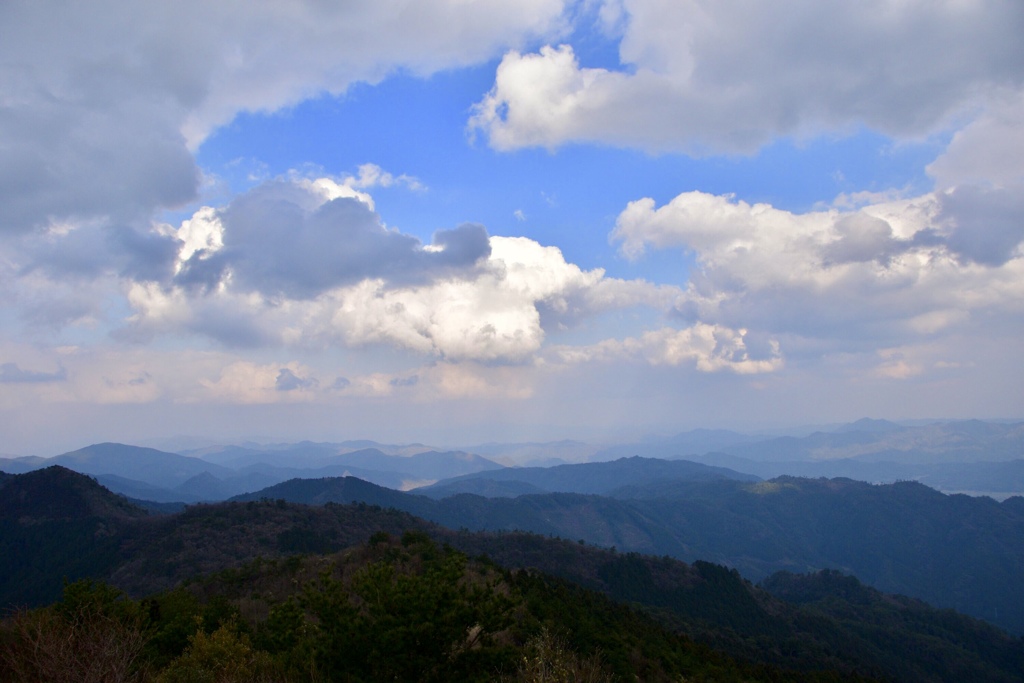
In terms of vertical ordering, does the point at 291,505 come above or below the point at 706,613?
above

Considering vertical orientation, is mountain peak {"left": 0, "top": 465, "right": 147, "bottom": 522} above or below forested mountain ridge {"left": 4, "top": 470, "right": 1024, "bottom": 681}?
above

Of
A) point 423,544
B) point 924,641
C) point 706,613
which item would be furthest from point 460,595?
point 924,641

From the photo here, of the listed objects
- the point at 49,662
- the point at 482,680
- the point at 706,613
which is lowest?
the point at 706,613

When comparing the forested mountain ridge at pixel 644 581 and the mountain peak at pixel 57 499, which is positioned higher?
the mountain peak at pixel 57 499

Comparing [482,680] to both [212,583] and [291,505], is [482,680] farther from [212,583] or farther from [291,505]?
[291,505]

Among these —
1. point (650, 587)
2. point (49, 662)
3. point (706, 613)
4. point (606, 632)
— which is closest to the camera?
point (49, 662)

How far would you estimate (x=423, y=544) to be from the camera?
63750mm

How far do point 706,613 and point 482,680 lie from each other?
11721 cm

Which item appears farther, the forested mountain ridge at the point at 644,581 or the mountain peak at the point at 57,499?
the mountain peak at the point at 57,499

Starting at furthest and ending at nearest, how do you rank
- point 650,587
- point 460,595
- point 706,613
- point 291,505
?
1. point 291,505
2. point 650,587
3. point 706,613
4. point 460,595

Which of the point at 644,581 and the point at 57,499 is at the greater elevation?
the point at 57,499

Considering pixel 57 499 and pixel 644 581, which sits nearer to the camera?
pixel 644 581

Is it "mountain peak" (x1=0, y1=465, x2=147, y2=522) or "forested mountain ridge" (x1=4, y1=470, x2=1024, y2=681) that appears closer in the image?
"forested mountain ridge" (x1=4, y1=470, x2=1024, y2=681)

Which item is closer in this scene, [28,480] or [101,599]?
[101,599]
